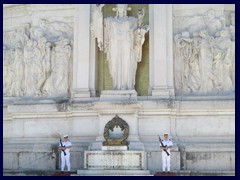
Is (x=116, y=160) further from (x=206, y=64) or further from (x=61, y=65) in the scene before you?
(x=206, y=64)

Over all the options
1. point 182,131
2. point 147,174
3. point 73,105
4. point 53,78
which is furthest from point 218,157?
point 53,78

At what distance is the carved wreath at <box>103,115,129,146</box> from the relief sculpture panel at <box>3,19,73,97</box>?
2.96m

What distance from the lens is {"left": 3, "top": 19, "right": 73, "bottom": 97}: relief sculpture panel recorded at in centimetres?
2053

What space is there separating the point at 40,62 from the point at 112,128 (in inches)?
182

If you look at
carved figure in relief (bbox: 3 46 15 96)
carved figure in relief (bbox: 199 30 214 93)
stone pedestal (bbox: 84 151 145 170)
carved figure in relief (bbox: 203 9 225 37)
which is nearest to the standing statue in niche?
carved figure in relief (bbox: 199 30 214 93)

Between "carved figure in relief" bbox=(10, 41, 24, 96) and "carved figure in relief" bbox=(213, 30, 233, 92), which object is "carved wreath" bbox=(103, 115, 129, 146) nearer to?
"carved figure in relief" bbox=(213, 30, 233, 92)

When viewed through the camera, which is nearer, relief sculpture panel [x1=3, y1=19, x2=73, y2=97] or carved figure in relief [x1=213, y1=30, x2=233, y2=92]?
carved figure in relief [x1=213, y1=30, x2=233, y2=92]

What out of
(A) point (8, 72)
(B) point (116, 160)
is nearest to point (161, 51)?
(B) point (116, 160)

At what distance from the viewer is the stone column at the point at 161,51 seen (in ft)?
63.7

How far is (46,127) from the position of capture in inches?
789

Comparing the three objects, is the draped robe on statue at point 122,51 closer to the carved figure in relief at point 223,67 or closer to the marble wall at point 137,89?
the marble wall at point 137,89
